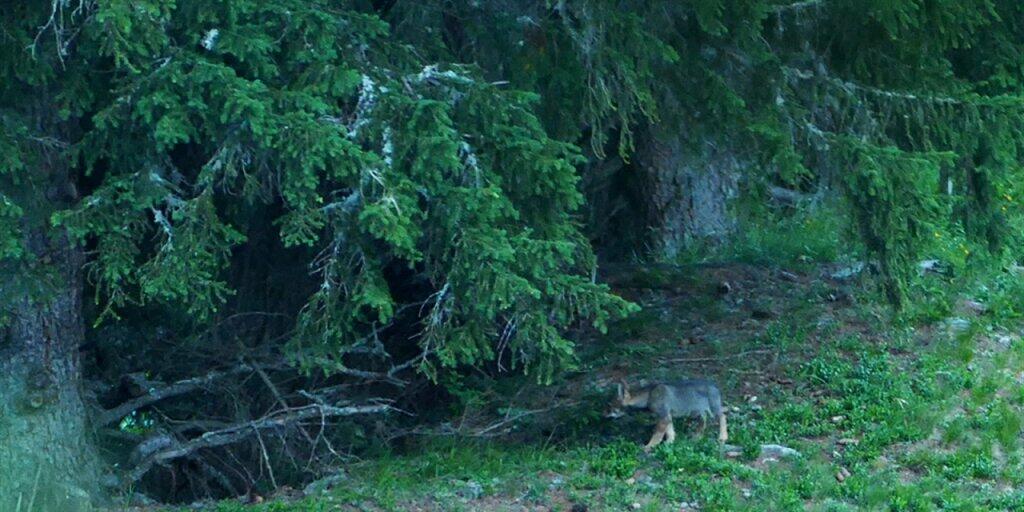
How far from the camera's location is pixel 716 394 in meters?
10.1

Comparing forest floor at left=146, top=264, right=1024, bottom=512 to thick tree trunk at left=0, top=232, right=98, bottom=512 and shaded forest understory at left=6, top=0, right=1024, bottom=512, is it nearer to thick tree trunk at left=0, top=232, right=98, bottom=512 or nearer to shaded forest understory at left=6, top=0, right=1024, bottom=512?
shaded forest understory at left=6, top=0, right=1024, bottom=512

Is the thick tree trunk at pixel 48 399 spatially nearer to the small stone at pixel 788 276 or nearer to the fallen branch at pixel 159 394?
the fallen branch at pixel 159 394

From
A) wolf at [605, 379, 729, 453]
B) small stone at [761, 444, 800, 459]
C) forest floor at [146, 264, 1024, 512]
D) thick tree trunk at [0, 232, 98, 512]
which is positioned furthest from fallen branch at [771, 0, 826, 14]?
thick tree trunk at [0, 232, 98, 512]

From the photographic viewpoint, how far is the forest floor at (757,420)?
30.0ft

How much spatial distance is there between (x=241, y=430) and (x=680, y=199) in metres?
6.14

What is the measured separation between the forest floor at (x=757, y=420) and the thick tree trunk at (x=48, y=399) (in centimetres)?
Result: 107

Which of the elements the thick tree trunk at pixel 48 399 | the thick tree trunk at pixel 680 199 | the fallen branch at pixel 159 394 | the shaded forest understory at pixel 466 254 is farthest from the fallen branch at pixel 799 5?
the thick tree trunk at pixel 48 399

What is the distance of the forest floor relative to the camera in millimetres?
9156

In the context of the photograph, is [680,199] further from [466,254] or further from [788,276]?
[466,254]

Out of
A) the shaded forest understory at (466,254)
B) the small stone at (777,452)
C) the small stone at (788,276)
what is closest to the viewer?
the shaded forest understory at (466,254)

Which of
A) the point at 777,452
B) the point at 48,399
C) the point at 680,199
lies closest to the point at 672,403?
the point at 777,452

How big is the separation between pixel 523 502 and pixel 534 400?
2236 millimetres

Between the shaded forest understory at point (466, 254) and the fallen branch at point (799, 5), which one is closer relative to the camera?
the shaded forest understory at point (466, 254)

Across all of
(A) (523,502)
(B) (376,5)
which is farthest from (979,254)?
(B) (376,5)
